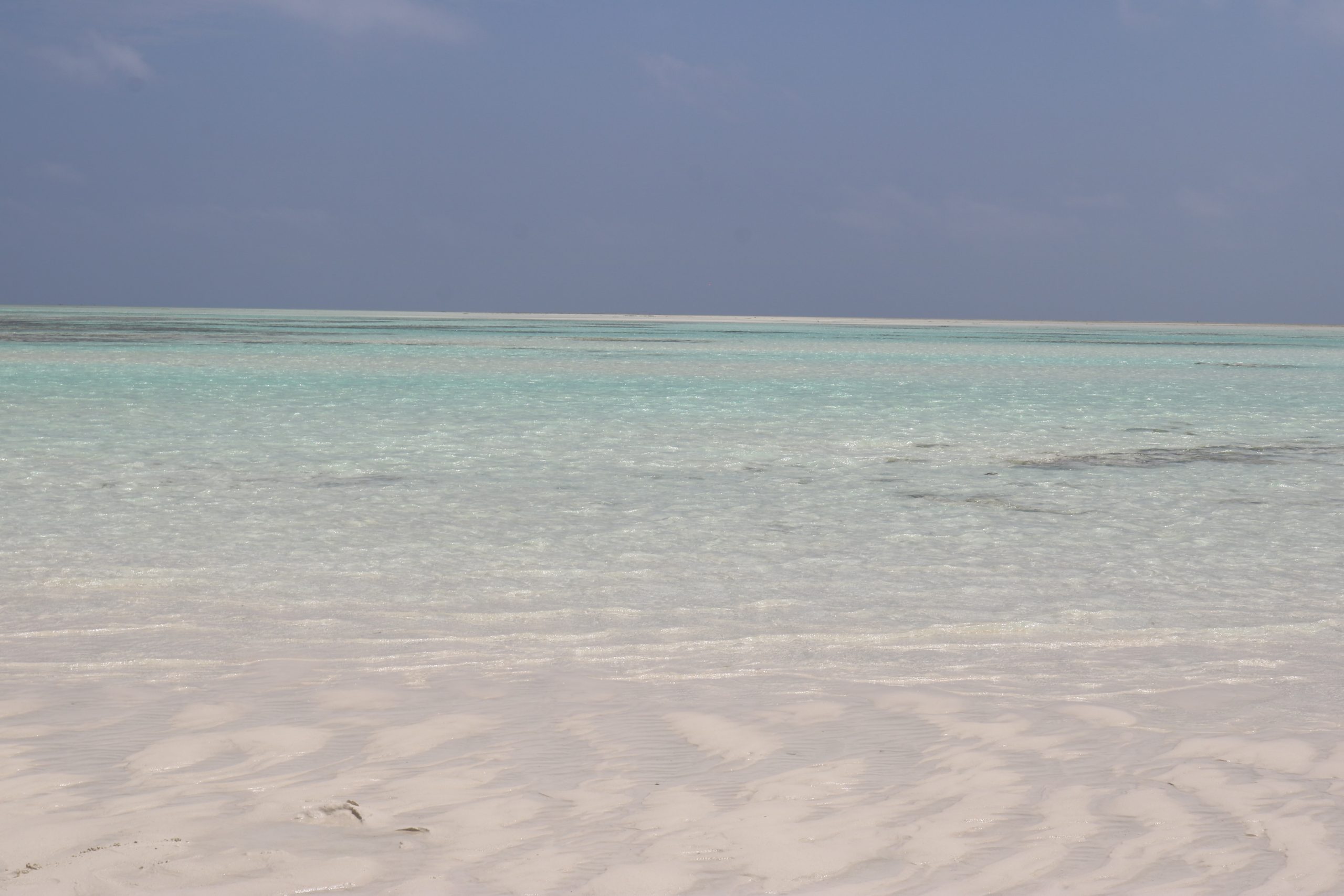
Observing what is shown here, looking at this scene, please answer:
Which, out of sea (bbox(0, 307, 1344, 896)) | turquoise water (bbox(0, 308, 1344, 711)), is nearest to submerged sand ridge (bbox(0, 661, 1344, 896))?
sea (bbox(0, 307, 1344, 896))

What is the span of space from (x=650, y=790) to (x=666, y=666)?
4.21 ft

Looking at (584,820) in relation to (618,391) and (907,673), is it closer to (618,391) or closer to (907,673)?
(907,673)

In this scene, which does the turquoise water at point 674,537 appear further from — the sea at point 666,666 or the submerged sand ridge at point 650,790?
the submerged sand ridge at point 650,790

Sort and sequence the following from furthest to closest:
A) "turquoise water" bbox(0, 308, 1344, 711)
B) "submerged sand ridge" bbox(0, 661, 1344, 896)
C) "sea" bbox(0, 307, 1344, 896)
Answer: "turquoise water" bbox(0, 308, 1344, 711) → "sea" bbox(0, 307, 1344, 896) → "submerged sand ridge" bbox(0, 661, 1344, 896)

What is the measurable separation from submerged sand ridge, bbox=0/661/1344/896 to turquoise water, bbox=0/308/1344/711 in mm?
473

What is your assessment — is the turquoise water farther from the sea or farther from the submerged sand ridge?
the submerged sand ridge

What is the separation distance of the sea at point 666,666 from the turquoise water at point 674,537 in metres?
0.04

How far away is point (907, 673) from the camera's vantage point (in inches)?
160

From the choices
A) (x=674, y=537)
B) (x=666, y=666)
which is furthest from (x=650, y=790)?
(x=674, y=537)

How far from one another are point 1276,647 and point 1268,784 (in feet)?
5.85

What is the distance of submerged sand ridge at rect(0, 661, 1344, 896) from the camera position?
7.72 ft

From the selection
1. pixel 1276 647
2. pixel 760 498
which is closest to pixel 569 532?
pixel 760 498

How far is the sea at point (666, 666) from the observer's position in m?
2.48

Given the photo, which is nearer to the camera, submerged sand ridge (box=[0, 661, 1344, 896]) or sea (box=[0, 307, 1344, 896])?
submerged sand ridge (box=[0, 661, 1344, 896])
